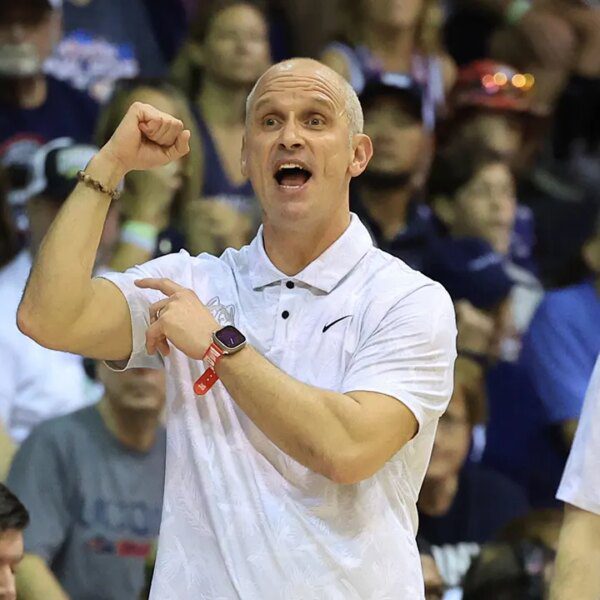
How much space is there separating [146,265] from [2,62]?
2521mm

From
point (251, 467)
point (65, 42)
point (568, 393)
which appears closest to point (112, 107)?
point (65, 42)

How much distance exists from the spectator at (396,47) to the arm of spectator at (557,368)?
0.99 m

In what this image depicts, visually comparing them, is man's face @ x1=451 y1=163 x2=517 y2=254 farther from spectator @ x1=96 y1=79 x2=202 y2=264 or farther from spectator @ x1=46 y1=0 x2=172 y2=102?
spectator @ x1=46 y1=0 x2=172 y2=102

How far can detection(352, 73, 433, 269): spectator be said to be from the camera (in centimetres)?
535

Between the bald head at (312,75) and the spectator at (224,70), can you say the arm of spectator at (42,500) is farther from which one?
the bald head at (312,75)

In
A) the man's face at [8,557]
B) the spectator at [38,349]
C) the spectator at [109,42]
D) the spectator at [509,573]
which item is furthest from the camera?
the spectator at [109,42]

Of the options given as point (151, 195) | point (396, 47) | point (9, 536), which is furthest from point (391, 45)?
point (9, 536)

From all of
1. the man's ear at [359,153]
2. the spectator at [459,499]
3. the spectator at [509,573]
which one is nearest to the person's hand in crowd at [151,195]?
the spectator at [459,499]

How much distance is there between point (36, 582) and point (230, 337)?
2070 mm

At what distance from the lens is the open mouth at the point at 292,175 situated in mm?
2596

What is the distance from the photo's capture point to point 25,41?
16.5 ft

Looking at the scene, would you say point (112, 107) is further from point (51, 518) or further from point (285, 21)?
point (51, 518)

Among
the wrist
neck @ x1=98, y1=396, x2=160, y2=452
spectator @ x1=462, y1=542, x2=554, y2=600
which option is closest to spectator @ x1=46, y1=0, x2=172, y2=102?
neck @ x1=98, y1=396, x2=160, y2=452

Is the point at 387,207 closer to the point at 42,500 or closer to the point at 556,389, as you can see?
the point at 556,389
